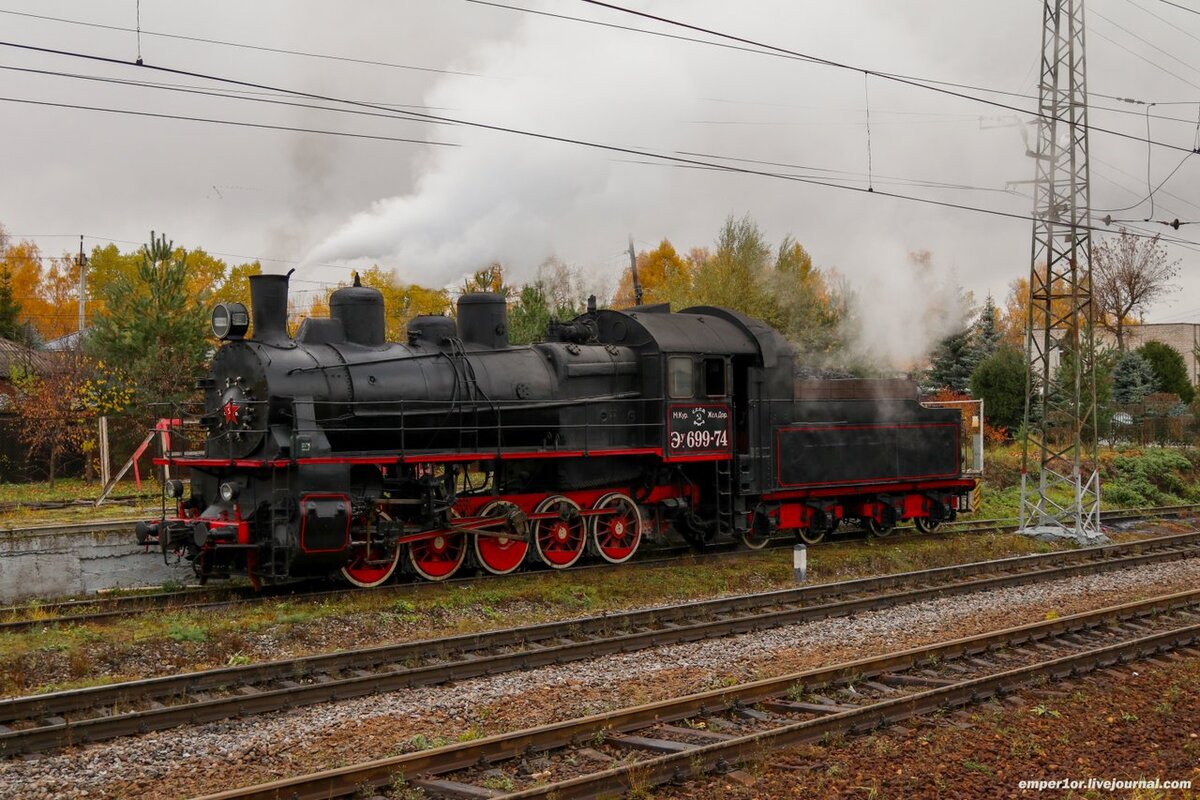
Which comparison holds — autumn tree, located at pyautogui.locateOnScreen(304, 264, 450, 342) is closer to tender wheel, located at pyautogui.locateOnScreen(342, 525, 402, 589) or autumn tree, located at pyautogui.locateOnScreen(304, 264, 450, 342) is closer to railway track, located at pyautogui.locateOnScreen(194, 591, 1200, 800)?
tender wheel, located at pyautogui.locateOnScreen(342, 525, 402, 589)

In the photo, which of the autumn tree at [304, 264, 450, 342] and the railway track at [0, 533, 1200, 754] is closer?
the railway track at [0, 533, 1200, 754]

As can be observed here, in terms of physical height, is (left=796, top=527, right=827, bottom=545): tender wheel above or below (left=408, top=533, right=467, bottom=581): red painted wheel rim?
below

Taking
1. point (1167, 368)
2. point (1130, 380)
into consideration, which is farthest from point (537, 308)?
point (1167, 368)

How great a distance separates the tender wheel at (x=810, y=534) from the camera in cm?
1747

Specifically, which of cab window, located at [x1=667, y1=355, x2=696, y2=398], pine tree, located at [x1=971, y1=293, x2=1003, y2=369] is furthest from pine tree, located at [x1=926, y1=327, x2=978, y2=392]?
cab window, located at [x1=667, y1=355, x2=696, y2=398]

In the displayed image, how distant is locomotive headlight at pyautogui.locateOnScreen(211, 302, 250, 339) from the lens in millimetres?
12570

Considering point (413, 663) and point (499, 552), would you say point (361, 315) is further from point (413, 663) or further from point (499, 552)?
point (413, 663)

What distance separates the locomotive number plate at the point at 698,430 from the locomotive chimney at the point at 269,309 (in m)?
5.43

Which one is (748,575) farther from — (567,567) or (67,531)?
(67,531)

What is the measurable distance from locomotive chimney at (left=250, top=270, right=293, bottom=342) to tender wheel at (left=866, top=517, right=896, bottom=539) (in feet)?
34.8

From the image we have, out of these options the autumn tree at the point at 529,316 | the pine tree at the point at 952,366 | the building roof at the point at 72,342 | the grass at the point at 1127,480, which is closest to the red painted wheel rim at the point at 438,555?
the grass at the point at 1127,480

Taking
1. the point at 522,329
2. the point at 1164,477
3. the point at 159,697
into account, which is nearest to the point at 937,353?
the point at 1164,477

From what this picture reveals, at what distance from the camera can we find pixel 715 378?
15922 millimetres

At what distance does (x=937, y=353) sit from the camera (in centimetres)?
3634
